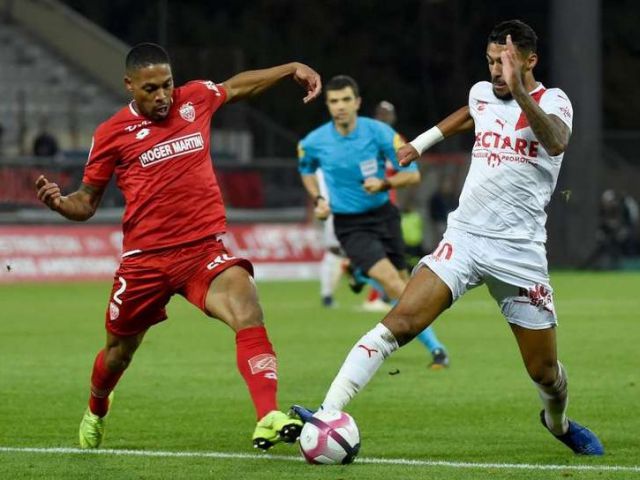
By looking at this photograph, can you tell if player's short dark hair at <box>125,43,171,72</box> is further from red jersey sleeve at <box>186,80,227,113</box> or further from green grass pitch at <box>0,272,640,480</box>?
green grass pitch at <box>0,272,640,480</box>

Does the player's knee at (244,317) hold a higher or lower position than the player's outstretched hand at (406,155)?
lower

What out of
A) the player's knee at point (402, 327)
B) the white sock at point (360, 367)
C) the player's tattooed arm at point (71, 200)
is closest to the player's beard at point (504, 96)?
the player's knee at point (402, 327)

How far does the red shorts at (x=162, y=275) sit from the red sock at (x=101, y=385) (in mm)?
374

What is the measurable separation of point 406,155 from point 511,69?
1.10 meters

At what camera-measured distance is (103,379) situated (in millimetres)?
8734

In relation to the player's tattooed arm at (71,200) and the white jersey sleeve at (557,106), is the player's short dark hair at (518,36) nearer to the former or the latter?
the white jersey sleeve at (557,106)

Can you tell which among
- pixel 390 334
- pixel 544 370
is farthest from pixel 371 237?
pixel 390 334

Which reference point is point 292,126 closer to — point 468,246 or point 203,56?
point 203,56

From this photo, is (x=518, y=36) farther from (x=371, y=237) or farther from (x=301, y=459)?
(x=371, y=237)

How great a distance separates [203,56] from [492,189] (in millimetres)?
26822

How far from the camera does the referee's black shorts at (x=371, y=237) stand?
13.6m

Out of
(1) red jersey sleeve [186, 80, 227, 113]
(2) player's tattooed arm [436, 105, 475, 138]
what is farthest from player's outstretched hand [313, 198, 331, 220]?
(2) player's tattooed arm [436, 105, 475, 138]

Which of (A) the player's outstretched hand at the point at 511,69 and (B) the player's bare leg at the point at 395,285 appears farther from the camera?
(B) the player's bare leg at the point at 395,285

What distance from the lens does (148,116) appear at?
8477 millimetres
